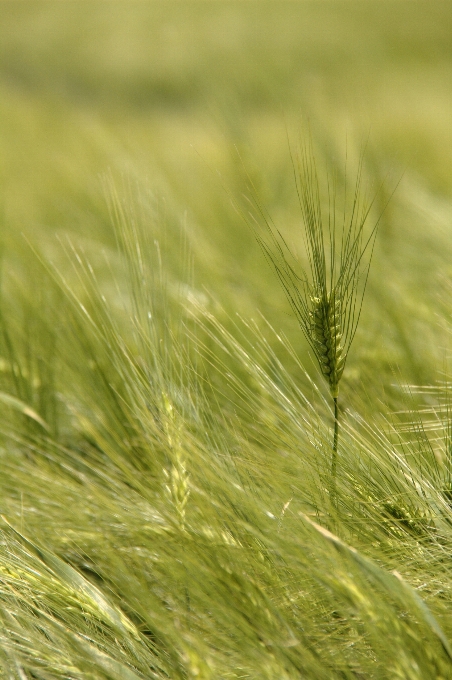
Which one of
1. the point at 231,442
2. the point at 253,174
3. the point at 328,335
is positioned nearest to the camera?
the point at 328,335

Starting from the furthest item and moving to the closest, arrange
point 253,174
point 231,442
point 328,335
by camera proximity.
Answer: point 253,174 < point 231,442 < point 328,335

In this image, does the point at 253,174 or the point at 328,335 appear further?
the point at 253,174

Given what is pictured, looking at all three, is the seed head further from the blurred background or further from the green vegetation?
the blurred background

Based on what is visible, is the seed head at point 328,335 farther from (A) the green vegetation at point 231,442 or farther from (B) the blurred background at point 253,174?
(B) the blurred background at point 253,174

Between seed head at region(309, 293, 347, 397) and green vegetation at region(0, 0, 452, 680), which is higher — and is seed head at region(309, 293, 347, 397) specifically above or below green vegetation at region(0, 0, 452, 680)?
above

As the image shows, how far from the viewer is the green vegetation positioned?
0.34m

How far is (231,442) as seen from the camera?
0.52 meters

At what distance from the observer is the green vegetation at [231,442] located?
0.34m

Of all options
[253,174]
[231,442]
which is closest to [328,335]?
[231,442]

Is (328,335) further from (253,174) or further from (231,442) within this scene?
(253,174)

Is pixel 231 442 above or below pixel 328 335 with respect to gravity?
below

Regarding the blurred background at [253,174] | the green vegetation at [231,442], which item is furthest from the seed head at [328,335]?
the blurred background at [253,174]

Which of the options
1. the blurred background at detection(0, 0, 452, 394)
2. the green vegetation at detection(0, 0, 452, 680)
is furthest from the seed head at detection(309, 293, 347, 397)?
the blurred background at detection(0, 0, 452, 394)

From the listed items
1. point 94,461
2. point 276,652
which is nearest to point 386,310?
point 94,461
